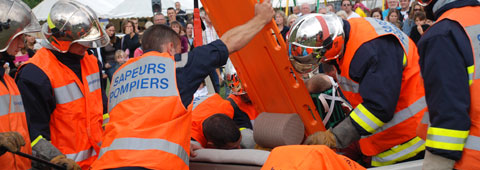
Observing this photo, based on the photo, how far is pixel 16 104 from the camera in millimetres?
2957

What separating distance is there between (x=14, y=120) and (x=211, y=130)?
1.51 meters

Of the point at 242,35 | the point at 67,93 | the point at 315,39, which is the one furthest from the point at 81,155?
the point at 315,39

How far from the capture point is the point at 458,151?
2.17 m

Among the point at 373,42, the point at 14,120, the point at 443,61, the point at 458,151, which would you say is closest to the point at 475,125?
the point at 458,151

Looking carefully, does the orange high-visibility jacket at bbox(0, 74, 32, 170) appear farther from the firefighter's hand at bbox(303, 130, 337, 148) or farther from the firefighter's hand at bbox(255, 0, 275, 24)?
the firefighter's hand at bbox(303, 130, 337, 148)

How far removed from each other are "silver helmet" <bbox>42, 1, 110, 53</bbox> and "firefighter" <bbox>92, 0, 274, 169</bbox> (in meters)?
0.73

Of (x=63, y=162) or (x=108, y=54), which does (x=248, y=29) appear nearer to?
(x=63, y=162)

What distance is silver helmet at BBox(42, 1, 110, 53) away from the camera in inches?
140

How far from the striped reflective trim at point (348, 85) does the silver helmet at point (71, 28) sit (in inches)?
75.3

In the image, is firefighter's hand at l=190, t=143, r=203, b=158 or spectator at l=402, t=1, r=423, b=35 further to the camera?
spectator at l=402, t=1, r=423, b=35

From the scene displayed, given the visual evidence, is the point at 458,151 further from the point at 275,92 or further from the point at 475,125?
the point at 275,92

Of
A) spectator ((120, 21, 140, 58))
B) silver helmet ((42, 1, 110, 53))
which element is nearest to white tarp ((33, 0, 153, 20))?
spectator ((120, 21, 140, 58))

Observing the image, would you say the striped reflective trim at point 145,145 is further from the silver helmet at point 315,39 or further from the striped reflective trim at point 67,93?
the silver helmet at point 315,39

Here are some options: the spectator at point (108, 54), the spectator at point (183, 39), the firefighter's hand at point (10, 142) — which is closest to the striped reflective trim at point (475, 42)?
the firefighter's hand at point (10, 142)
